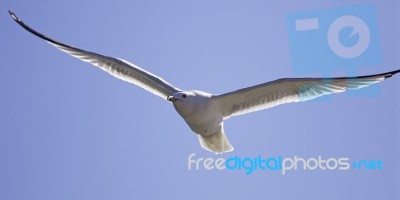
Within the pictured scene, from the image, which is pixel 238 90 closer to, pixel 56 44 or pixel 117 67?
pixel 117 67

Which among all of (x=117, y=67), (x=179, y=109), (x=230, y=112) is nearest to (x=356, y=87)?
(x=230, y=112)

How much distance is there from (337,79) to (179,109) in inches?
57.1

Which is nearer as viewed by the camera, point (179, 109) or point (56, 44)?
point (179, 109)

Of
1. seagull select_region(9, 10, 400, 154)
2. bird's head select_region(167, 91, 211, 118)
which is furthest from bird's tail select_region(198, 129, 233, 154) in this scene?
bird's head select_region(167, 91, 211, 118)

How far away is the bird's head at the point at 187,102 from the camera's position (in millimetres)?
6809

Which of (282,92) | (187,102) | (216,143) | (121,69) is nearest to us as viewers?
(187,102)

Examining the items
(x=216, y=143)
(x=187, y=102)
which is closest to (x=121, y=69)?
(x=187, y=102)

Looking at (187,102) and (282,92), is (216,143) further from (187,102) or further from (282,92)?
(282,92)

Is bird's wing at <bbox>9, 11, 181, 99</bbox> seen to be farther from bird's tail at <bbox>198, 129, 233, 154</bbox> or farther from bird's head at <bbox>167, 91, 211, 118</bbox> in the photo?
bird's tail at <bbox>198, 129, 233, 154</bbox>

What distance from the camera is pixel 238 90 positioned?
700cm

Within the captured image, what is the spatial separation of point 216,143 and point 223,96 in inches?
19.5

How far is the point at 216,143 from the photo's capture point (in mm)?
7238

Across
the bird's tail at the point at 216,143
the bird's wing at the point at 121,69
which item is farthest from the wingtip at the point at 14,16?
the bird's tail at the point at 216,143

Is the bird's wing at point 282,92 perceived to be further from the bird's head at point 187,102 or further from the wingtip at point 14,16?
the wingtip at point 14,16
